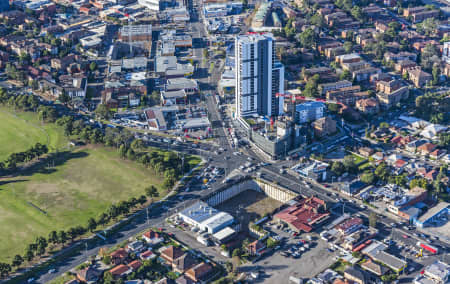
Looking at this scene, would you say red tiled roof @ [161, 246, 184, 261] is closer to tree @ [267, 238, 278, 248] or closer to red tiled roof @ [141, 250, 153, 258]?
red tiled roof @ [141, 250, 153, 258]

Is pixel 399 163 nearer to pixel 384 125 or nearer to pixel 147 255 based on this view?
pixel 384 125

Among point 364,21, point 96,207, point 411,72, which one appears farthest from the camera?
point 364,21

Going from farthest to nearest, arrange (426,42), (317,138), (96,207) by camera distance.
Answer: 1. (426,42)
2. (317,138)
3. (96,207)

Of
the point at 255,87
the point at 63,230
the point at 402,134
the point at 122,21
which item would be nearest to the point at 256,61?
the point at 255,87

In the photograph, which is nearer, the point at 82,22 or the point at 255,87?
the point at 255,87

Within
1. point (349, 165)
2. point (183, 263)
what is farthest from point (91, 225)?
point (349, 165)

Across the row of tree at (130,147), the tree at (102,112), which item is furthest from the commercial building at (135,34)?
the row of tree at (130,147)

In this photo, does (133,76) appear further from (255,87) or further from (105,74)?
(255,87)
